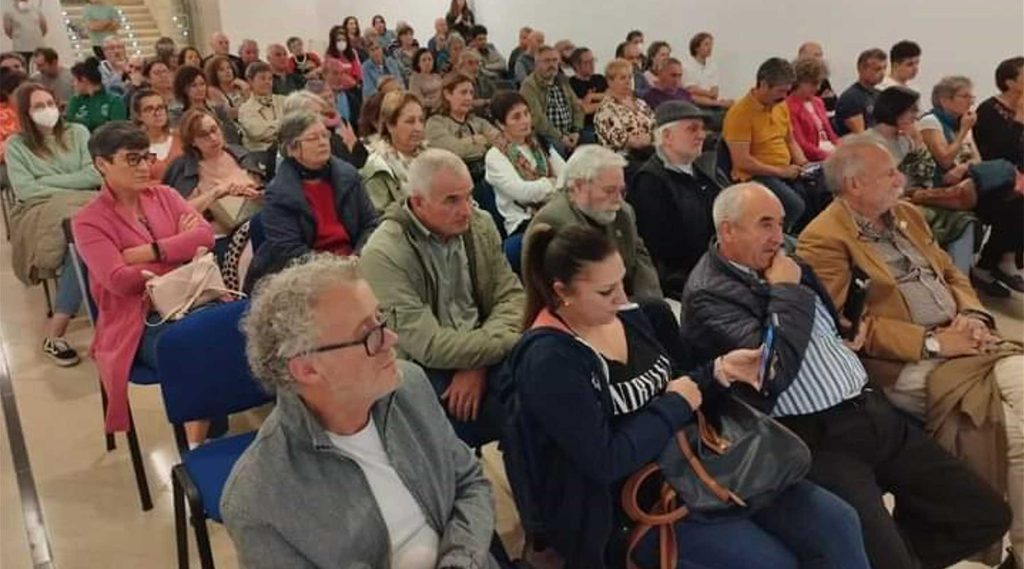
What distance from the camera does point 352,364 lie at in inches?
56.6

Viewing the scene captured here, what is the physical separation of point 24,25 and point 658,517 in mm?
10573

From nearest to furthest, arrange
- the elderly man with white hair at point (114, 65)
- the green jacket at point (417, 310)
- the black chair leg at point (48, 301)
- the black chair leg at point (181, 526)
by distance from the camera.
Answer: the black chair leg at point (181, 526) < the green jacket at point (417, 310) < the black chair leg at point (48, 301) < the elderly man with white hair at point (114, 65)

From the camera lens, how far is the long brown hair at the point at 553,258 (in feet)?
5.89

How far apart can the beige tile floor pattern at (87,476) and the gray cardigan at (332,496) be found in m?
0.98

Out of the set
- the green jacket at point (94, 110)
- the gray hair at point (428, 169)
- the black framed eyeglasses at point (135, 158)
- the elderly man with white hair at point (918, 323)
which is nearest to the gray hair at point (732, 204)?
the elderly man with white hair at point (918, 323)

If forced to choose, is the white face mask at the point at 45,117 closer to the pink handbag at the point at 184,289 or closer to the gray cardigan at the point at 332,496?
the pink handbag at the point at 184,289

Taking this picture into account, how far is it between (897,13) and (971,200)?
10.4 feet

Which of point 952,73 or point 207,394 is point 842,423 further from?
point 952,73

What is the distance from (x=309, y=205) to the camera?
3.16m

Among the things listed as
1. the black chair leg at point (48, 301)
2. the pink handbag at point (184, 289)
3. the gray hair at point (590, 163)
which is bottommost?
the black chair leg at point (48, 301)

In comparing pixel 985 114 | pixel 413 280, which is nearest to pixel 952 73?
pixel 985 114

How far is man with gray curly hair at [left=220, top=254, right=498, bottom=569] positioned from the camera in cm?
138

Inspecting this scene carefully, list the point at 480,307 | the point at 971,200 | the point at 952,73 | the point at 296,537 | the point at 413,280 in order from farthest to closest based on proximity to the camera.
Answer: the point at 952,73
the point at 971,200
the point at 480,307
the point at 413,280
the point at 296,537

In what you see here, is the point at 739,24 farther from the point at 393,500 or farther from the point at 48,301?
the point at 393,500
